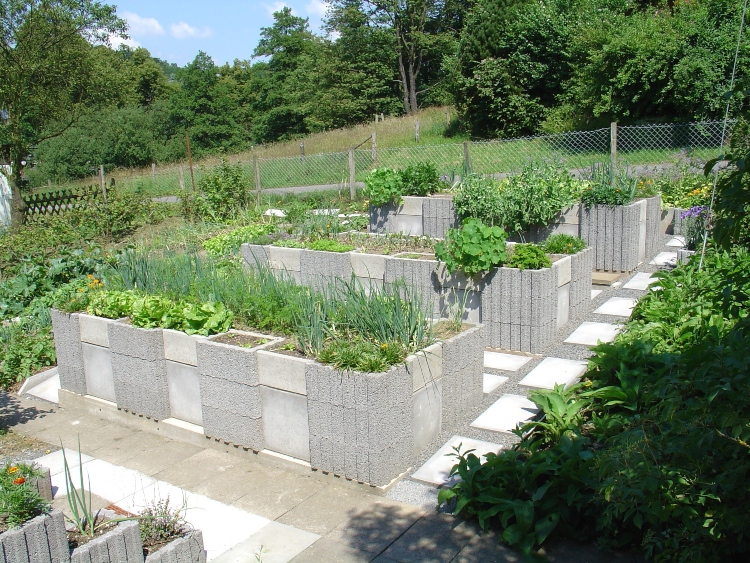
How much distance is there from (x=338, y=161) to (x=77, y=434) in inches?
561

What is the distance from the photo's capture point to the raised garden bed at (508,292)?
19.9 ft

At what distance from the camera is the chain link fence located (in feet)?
45.2

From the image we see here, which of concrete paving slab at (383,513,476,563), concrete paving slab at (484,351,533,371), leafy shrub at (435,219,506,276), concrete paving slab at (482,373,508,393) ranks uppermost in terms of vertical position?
leafy shrub at (435,219,506,276)

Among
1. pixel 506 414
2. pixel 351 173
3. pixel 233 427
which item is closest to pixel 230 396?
pixel 233 427

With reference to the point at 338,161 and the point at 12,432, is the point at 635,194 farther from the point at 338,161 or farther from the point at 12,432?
the point at 338,161

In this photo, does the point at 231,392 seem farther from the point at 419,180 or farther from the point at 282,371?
the point at 419,180

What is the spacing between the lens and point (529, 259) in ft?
20.0

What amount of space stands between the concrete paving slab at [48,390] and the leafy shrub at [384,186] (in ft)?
15.4

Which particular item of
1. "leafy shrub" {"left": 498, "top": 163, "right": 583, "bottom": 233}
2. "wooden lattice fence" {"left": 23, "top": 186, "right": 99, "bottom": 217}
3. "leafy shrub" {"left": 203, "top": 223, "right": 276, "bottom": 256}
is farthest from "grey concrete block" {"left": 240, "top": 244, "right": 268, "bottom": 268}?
"wooden lattice fence" {"left": 23, "top": 186, "right": 99, "bottom": 217}

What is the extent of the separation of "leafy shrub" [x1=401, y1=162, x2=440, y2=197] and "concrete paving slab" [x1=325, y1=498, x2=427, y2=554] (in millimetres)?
6085

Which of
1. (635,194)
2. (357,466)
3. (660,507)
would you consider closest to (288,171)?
(635,194)

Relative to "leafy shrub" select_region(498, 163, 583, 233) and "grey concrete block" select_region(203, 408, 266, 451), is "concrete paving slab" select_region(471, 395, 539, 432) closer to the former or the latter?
"grey concrete block" select_region(203, 408, 266, 451)

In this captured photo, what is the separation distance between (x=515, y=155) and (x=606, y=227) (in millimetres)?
7883

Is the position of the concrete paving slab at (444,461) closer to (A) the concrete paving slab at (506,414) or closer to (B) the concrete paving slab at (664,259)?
(A) the concrete paving slab at (506,414)
